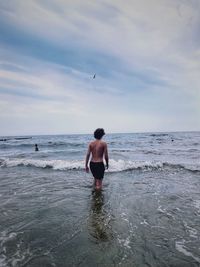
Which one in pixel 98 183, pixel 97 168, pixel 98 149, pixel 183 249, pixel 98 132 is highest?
pixel 98 132

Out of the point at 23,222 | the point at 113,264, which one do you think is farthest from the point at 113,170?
the point at 113,264

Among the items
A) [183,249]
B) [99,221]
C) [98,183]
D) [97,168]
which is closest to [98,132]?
[97,168]

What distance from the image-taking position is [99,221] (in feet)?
17.1

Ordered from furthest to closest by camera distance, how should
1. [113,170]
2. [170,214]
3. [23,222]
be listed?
[113,170] → [170,214] → [23,222]

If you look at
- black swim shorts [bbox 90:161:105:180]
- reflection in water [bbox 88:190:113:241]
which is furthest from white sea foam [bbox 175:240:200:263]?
black swim shorts [bbox 90:161:105:180]

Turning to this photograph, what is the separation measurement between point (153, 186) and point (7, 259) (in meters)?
6.26

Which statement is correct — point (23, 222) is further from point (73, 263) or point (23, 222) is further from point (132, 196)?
point (132, 196)

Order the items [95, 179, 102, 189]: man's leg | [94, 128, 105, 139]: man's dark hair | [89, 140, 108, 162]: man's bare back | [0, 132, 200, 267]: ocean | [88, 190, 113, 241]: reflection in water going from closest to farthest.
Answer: [0, 132, 200, 267]: ocean
[88, 190, 113, 241]: reflection in water
[94, 128, 105, 139]: man's dark hair
[89, 140, 108, 162]: man's bare back
[95, 179, 102, 189]: man's leg

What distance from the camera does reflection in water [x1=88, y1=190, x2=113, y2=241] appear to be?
448 centimetres

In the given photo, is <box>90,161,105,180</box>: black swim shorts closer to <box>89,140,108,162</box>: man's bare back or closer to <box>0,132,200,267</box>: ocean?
<box>89,140,108,162</box>: man's bare back

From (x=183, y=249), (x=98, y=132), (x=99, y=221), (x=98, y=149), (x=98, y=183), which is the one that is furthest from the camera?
(x=98, y=183)

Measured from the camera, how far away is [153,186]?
29.4ft

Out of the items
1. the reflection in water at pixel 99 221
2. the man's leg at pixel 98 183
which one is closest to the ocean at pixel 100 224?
Result: the reflection in water at pixel 99 221

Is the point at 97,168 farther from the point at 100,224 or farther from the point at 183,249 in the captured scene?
the point at 183,249
